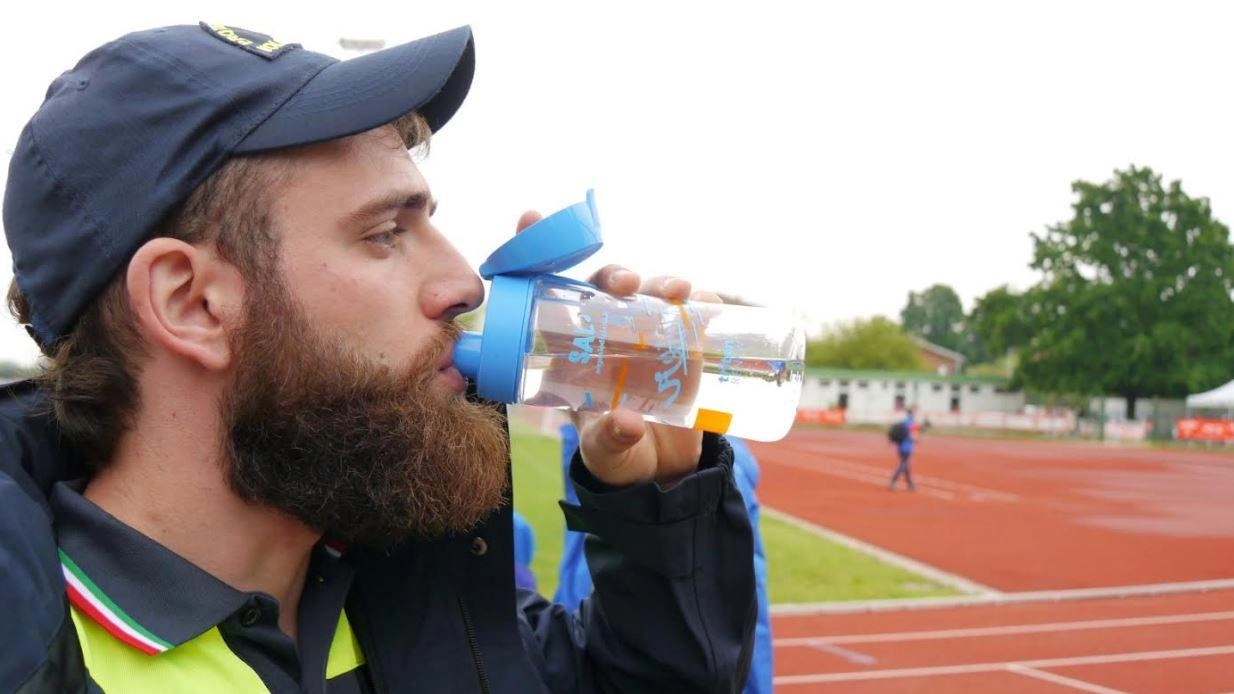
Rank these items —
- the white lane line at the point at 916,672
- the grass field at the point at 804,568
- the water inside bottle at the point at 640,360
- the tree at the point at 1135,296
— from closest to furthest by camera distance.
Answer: the water inside bottle at the point at 640,360, the white lane line at the point at 916,672, the grass field at the point at 804,568, the tree at the point at 1135,296

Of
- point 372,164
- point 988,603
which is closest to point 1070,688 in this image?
point 988,603

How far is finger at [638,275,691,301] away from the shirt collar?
0.79 meters

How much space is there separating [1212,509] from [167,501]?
19.9m

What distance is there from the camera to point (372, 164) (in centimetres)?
160

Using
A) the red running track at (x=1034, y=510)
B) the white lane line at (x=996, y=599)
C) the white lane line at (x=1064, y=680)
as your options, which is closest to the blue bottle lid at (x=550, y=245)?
the white lane line at (x=1064, y=680)

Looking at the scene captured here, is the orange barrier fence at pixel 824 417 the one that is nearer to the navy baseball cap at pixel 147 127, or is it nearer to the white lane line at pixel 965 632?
the white lane line at pixel 965 632

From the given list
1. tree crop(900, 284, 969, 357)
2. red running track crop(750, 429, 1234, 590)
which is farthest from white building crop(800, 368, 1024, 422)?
tree crop(900, 284, 969, 357)

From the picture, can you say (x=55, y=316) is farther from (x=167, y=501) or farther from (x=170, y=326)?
(x=167, y=501)

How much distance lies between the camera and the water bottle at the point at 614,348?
5.21 ft

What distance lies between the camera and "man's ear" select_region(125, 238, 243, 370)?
4.92 feet

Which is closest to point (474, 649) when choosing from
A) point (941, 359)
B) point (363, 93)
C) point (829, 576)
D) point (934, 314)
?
point (363, 93)

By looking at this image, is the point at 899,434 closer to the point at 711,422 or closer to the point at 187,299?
the point at 711,422

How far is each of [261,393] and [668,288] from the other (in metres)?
0.67

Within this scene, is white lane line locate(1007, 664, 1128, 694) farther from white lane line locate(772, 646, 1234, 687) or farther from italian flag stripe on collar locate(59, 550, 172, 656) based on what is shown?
italian flag stripe on collar locate(59, 550, 172, 656)
